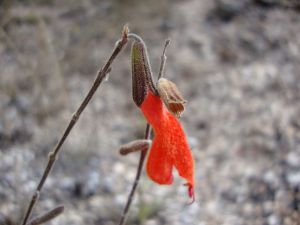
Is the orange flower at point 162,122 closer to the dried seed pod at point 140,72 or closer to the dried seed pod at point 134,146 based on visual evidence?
the dried seed pod at point 140,72

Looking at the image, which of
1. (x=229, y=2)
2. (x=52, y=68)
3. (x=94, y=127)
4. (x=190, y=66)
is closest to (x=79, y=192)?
(x=94, y=127)

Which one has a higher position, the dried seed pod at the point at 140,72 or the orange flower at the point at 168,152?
the dried seed pod at the point at 140,72

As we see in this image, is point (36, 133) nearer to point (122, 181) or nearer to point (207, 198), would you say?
point (122, 181)

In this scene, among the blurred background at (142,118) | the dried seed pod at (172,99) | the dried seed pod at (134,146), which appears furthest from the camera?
the blurred background at (142,118)

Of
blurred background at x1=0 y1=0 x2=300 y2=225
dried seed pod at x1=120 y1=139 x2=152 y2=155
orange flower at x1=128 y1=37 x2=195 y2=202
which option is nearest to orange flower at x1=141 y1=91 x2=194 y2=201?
orange flower at x1=128 y1=37 x2=195 y2=202

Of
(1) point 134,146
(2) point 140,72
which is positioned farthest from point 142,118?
(2) point 140,72

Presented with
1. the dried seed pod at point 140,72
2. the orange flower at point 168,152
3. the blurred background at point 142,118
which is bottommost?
the orange flower at point 168,152

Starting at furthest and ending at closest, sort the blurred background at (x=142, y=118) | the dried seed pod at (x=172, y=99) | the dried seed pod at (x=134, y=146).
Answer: the blurred background at (x=142, y=118), the dried seed pod at (x=134, y=146), the dried seed pod at (x=172, y=99)

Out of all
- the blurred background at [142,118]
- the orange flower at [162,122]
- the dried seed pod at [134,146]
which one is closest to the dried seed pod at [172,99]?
the orange flower at [162,122]
